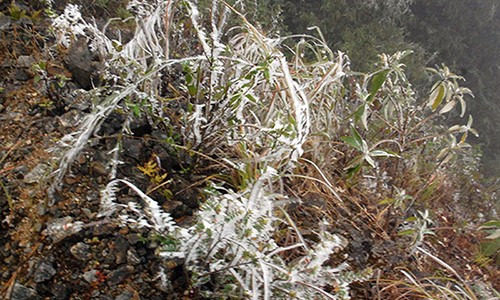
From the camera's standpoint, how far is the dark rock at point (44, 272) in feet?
3.44

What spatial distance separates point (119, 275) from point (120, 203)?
214mm

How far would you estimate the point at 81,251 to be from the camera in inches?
43.3

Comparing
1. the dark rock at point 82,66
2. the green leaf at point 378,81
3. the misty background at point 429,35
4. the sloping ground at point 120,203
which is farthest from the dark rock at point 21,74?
the misty background at point 429,35

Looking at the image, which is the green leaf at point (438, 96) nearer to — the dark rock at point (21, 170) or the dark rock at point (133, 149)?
the dark rock at point (133, 149)

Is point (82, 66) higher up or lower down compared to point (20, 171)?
higher up

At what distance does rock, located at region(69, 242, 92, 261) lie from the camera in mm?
1092

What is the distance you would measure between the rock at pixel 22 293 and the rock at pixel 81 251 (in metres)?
0.12

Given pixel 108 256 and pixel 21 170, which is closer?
pixel 108 256

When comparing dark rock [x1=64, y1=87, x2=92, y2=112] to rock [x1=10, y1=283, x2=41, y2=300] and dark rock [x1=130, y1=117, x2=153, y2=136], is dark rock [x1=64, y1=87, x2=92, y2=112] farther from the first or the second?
rock [x1=10, y1=283, x2=41, y2=300]

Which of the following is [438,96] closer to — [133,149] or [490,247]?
[490,247]

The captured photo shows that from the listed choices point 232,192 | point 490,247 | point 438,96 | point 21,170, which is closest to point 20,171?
point 21,170

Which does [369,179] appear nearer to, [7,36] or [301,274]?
[301,274]

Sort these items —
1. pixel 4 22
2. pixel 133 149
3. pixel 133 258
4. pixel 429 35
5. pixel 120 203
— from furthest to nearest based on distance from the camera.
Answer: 1. pixel 429 35
2. pixel 4 22
3. pixel 133 149
4. pixel 120 203
5. pixel 133 258

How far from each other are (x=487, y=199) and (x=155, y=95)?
229 centimetres
